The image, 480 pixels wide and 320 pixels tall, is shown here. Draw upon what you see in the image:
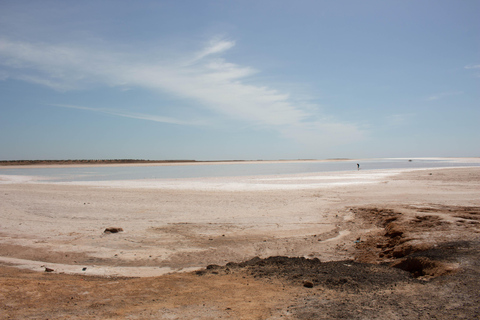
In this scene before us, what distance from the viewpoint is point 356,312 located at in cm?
421

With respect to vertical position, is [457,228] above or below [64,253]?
above

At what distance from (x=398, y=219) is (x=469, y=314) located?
722cm

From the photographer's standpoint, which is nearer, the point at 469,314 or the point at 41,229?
the point at 469,314

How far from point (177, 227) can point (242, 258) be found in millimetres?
3715

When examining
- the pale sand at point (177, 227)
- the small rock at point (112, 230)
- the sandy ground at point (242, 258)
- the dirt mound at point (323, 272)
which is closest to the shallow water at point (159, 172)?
the pale sand at point (177, 227)

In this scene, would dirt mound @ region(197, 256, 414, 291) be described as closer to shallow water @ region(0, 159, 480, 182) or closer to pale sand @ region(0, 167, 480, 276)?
pale sand @ region(0, 167, 480, 276)

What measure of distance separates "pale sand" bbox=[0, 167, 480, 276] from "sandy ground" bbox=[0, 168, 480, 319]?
5 centimetres

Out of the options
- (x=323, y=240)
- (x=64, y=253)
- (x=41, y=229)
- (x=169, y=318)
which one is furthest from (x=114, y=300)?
(x=41, y=229)

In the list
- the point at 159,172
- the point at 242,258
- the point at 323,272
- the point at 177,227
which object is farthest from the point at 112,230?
the point at 159,172

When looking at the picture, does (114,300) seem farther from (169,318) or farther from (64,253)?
(64,253)

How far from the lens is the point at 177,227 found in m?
11.0

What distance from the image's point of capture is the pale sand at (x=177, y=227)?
7.96m

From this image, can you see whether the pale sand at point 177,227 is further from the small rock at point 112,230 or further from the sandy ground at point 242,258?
the small rock at point 112,230

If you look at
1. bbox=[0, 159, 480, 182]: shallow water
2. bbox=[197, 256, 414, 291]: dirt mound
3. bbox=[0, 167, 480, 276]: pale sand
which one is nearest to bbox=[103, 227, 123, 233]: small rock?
bbox=[0, 167, 480, 276]: pale sand
